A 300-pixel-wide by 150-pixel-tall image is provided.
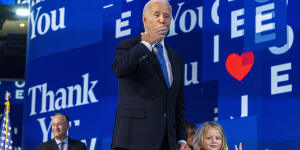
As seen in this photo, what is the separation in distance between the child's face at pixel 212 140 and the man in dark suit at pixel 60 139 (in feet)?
6.85

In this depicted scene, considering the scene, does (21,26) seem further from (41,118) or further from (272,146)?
(272,146)

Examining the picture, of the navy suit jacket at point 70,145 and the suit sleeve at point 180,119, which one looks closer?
the suit sleeve at point 180,119

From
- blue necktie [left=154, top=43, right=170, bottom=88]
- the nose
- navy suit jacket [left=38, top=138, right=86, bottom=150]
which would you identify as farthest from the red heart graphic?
the nose

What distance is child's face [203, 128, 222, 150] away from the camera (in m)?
3.30

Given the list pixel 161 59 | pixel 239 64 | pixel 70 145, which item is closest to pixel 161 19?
pixel 161 59

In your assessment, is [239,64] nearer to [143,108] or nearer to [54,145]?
[54,145]

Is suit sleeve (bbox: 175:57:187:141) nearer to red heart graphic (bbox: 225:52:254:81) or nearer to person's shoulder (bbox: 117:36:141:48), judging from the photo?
person's shoulder (bbox: 117:36:141:48)

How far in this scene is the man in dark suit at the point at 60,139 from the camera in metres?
5.25

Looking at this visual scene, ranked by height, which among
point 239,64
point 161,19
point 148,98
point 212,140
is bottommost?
point 212,140

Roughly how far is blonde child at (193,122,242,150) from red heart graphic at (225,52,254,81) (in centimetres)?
122

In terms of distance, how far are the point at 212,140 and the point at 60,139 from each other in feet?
7.57

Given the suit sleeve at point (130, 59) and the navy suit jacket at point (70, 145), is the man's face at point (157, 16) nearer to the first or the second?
the suit sleeve at point (130, 59)

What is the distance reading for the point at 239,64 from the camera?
456 cm

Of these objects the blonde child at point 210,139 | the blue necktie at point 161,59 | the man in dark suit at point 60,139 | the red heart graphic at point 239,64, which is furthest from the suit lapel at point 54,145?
the blue necktie at point 161,59
